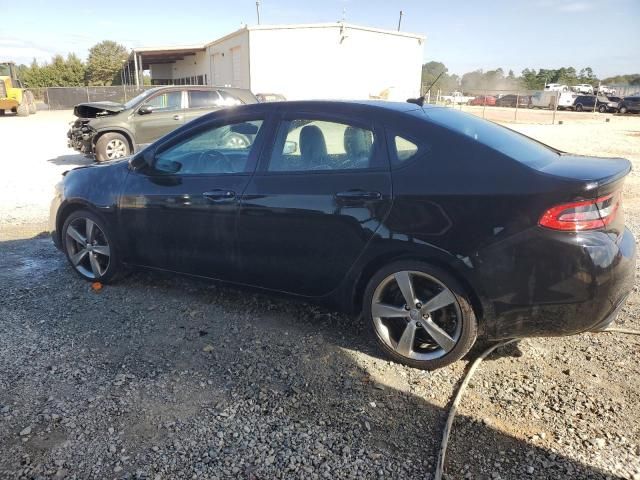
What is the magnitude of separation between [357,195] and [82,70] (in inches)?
2657

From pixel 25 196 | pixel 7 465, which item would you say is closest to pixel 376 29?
pixel 25 196

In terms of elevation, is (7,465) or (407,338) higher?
(407,338)

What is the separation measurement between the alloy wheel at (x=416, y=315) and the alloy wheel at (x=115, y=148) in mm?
9577

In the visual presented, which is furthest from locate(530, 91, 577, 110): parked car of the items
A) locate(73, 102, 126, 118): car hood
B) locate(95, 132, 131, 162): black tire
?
locate(95, 132, 131, 162): black tire

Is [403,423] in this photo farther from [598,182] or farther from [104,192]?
[104,192]

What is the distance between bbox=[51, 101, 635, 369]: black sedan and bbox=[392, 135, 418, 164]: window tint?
0.05 ft

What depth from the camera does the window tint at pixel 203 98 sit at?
12.1 m

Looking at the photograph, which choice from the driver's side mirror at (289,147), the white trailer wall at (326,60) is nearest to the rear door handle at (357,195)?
the driver's side mirror at (289,147)

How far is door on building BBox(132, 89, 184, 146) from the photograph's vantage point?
11594 mm

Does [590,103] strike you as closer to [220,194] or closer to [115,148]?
[115,148]

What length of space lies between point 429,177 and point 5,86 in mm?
32651

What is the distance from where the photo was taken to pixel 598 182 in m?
2.76

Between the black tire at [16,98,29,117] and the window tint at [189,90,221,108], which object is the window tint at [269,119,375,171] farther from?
the black tire at [16,98,29,117]

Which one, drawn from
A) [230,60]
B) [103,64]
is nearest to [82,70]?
[103,64]
